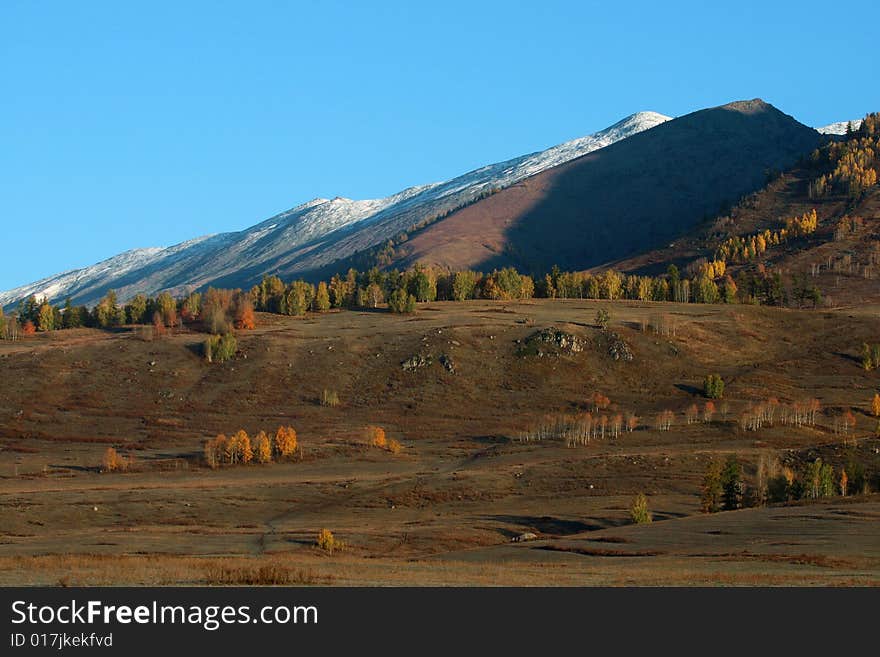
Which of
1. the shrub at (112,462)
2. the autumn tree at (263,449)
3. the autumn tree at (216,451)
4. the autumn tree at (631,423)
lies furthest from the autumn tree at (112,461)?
the autumn tree at (631,423)

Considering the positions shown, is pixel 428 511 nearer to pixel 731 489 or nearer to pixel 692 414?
pixel 731 489

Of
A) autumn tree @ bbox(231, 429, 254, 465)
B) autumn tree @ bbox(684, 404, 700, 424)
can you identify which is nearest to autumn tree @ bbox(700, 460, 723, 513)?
autumn tree @ bbox(684, 404, 700, 424)

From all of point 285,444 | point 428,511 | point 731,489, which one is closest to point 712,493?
point 731,489

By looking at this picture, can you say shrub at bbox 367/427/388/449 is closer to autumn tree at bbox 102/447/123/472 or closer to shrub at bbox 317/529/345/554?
autumn tree at bbox 102/447/123/472

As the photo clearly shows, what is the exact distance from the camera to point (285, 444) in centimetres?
17450

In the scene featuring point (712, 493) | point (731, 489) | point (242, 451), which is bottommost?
point (242, 451)

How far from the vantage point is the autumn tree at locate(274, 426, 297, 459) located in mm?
173625

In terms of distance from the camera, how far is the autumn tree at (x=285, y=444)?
174 meters

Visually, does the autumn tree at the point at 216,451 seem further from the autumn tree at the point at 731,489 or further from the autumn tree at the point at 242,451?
the autumn tree at the point at 731,489

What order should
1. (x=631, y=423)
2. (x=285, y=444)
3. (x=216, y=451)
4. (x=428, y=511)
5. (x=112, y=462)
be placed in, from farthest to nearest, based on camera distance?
(x=631, y=423)
(x=285, y=444)
(x=216, y=451)
(x=112, y=462)
(x=428, y=511)

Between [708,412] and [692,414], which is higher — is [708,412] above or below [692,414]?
above

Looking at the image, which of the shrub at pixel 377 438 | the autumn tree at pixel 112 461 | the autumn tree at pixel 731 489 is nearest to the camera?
the autumn tree at pixel 731 489
